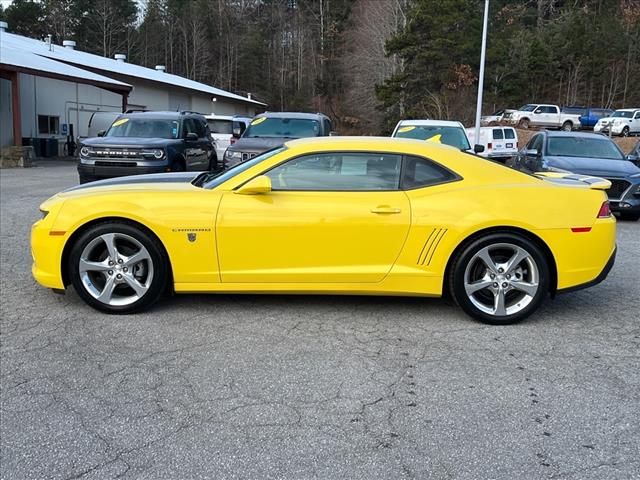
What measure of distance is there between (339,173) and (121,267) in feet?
6.25

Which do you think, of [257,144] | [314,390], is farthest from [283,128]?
[314,390]

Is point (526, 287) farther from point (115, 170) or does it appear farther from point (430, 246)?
point (115, 170)

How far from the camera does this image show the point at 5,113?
83.8ft

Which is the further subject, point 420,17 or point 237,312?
point 420,17

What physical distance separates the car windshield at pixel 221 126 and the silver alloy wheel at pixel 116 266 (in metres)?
17.3

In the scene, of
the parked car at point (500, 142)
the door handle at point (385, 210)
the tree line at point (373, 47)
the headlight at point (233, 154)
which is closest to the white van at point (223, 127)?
the headlight at point (233, 154)

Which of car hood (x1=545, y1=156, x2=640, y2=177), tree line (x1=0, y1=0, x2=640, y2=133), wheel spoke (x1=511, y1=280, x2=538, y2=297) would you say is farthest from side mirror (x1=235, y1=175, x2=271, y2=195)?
tree line (x1=0, y1=0, x2=640, y2=133)

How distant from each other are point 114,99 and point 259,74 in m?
43.8

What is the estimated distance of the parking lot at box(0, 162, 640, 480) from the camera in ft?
9.18

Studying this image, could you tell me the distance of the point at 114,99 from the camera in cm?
3269

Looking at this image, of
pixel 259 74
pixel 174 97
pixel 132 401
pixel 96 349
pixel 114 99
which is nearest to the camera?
pixel 132 401

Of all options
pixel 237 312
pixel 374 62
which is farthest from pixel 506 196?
pixel 374 62

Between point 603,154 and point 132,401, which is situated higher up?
point 603,154

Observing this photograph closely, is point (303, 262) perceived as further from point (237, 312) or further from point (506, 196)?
point (506, 196)
